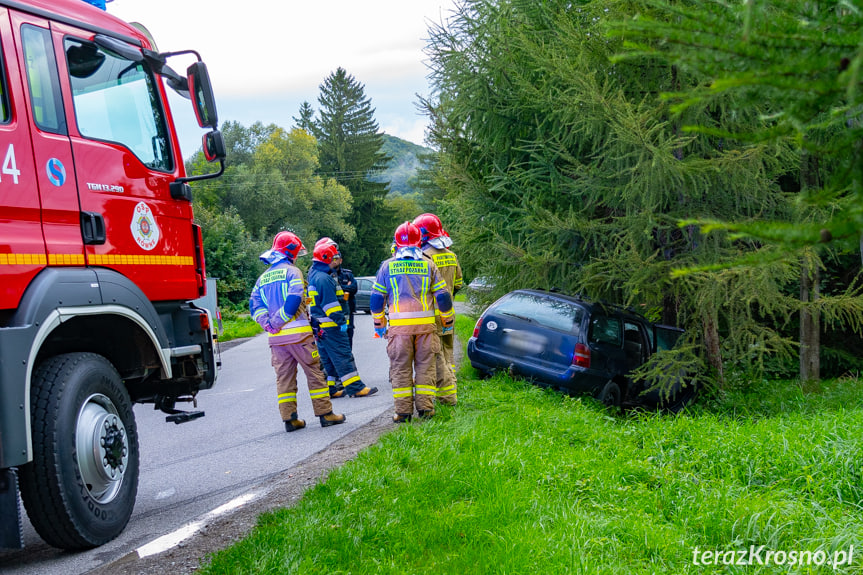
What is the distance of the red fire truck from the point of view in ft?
12.4

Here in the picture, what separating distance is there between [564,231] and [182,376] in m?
5.95

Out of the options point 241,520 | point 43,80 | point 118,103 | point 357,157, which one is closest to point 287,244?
point 118,103

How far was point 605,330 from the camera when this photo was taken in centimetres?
900

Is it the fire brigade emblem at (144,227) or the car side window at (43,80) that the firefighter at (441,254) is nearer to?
the fire brigade emblem at (144,227)

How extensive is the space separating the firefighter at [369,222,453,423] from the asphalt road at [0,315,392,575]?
75 centimetres

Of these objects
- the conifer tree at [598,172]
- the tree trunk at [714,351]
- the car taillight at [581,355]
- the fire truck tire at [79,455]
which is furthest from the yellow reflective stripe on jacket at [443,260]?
the fire truck tire at [79,455]

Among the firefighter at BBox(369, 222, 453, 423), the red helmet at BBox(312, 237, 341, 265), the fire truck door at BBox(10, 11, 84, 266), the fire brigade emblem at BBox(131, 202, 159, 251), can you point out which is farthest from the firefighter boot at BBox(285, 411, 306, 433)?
the fire truck door at BBox(10, 11, 84, 266)

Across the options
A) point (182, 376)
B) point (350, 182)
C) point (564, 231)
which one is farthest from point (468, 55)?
point (350, 182)

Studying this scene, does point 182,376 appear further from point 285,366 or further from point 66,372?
point 285,366

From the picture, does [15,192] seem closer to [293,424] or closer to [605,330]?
[293,424]

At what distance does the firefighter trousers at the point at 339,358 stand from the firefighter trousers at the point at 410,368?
79.5 inches

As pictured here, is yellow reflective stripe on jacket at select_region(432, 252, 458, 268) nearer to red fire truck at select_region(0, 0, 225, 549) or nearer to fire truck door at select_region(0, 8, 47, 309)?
red fire truck at select_region(0, 0, 225, 549)

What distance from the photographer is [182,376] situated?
5414mm

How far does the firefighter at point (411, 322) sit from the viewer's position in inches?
289
